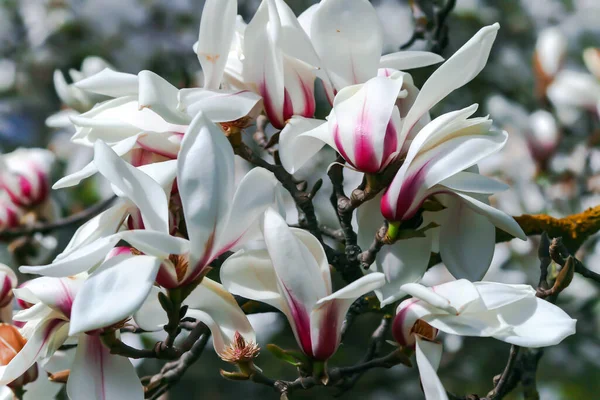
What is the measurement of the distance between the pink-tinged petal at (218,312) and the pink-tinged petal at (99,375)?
0.19 feet

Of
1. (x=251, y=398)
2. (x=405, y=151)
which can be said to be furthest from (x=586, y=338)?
(x=405, y=151)

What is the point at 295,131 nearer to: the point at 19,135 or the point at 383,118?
the point at 383,118

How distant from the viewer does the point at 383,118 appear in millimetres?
490

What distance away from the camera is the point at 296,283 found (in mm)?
466

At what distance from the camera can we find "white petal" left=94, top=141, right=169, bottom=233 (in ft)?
1.43

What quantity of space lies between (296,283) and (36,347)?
7.2 inches

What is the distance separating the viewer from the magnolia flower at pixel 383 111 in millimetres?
491

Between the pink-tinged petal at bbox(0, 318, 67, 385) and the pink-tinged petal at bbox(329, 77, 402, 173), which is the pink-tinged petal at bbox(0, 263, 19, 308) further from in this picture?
the pink-tinged petal at bbox(329, 77, 402, 173)

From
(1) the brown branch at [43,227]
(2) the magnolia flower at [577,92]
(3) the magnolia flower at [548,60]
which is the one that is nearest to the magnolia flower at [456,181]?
(1) the brown branch at [43,227]

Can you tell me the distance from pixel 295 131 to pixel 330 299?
0.14 m

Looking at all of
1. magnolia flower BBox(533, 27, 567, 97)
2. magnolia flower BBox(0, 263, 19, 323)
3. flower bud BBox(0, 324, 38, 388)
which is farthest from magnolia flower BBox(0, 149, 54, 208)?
magnolia flower BBox(533, 27, 567, 97)

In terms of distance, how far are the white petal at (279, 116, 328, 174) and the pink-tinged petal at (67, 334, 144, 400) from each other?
169 mm

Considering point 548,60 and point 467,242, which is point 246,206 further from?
point 548,60

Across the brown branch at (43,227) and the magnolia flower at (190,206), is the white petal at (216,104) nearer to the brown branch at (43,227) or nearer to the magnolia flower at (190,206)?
the magnolia flower at (190,206)
